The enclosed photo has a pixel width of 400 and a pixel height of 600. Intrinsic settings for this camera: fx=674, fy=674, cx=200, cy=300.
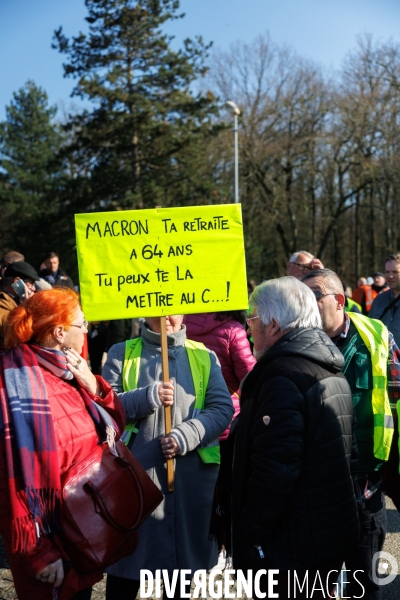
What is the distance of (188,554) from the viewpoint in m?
3.18

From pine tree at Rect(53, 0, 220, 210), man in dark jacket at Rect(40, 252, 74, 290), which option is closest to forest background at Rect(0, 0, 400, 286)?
pine tree at Rect(53, 0, 220, 210)

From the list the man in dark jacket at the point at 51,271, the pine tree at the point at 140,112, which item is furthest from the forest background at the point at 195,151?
the man in dark jacket at the point at 51,271

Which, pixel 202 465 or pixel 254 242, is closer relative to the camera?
pixel 202 465

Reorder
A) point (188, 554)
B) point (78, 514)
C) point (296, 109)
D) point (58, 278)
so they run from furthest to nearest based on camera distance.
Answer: point (296, 109) → point (58, 278) → point (188, 554) → point (78, 514)

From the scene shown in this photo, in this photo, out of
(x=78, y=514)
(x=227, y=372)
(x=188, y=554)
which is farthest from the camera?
(x=227, y=372)

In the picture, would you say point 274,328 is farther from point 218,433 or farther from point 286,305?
point 218,433

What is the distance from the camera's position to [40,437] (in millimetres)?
2461

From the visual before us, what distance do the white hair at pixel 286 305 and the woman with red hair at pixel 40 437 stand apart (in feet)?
2.61

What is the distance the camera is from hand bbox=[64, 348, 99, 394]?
2.76 m

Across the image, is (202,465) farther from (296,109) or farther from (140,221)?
(296,109)

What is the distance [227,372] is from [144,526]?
1472 mm

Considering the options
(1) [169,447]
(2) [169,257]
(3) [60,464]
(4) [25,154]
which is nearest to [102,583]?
(1) [169,447]

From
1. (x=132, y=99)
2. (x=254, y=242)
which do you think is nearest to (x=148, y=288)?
(x=132, y=99)

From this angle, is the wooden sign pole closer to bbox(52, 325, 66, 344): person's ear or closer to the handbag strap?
the handbag strap
